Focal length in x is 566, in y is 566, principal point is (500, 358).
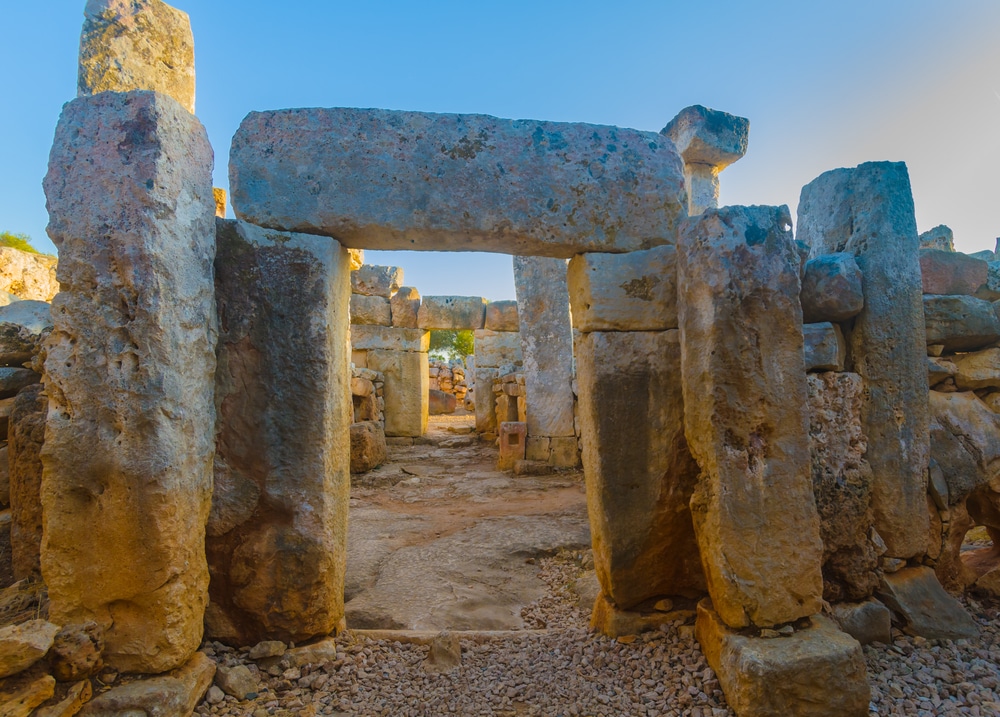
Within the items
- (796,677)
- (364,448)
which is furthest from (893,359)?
(364,448)

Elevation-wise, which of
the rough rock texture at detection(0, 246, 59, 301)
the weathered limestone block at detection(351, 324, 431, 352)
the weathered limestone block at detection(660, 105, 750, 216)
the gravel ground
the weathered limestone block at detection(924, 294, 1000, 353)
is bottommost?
the gravel ground

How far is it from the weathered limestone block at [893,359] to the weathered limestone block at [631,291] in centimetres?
99

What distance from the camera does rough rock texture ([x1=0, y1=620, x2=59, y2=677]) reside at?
5.99ft

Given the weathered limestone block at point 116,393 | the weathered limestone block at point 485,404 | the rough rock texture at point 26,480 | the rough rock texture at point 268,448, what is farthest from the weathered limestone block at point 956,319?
the weathered limestone block at point 485,404

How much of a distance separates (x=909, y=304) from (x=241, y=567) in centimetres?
345

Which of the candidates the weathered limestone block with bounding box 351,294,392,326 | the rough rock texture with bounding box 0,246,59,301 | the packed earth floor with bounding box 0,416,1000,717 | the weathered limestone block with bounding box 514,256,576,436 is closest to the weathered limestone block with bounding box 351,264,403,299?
the weathered limestone block with bounding box 351,294,392,326

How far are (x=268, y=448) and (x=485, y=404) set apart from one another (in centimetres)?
→ 814

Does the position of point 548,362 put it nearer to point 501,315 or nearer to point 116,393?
point 501,315

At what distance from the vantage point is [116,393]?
2039 millimetres

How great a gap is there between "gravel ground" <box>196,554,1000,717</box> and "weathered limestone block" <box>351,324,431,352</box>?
27.1 feet

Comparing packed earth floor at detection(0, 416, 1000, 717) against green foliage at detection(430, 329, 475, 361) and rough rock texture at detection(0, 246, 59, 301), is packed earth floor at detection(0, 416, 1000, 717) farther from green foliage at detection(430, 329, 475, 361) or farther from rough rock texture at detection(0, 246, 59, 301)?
green foliage at detection(430, 329, 475, 361)

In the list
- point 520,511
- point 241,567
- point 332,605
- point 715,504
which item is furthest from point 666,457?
point 520,511

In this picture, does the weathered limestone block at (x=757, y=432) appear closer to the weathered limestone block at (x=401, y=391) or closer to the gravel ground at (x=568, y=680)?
the gravel ground at (x=568, y=680)

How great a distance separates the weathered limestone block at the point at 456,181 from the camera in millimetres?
2635
